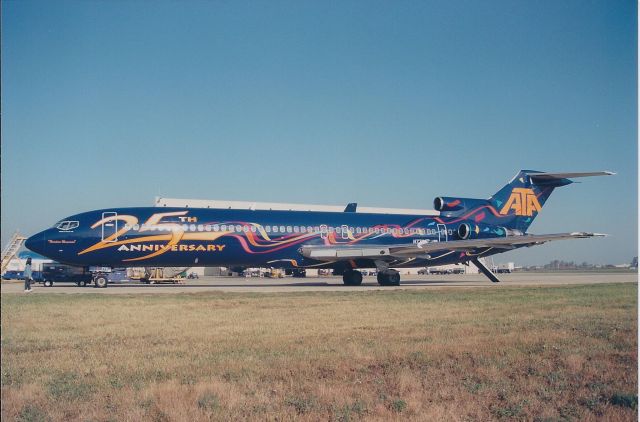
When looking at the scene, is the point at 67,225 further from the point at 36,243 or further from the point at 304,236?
the point at 304,236

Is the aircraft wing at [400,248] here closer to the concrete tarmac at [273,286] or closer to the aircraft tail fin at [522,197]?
the concrete tarmac at [273,286]

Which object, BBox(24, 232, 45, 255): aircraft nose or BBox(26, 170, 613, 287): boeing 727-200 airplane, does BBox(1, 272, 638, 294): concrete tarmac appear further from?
BBox(24, 232, 45, 255): aircraft nose

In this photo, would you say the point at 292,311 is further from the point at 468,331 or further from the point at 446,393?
the point at 446,393

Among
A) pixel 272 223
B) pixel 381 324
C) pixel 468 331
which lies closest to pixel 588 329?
pixel 468 331

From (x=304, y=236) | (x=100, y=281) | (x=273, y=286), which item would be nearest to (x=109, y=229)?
(x=100, y=281)

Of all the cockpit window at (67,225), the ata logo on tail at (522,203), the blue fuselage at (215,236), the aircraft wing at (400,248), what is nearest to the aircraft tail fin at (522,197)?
the ata logo on tail at (522,203)

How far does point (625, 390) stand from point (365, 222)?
97.1 ft

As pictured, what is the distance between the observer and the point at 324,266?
36.4 meters

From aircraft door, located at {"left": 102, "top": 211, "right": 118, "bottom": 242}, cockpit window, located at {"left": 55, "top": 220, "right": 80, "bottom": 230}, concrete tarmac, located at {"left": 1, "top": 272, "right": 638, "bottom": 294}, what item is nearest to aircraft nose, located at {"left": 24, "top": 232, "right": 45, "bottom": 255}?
cockpit window, located at {"left": 55, "top": 220, "right": 80, "bottom": 230}

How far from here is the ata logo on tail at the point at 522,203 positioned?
1658 inches

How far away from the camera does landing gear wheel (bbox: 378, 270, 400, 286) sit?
118 feet

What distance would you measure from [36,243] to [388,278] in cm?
1984

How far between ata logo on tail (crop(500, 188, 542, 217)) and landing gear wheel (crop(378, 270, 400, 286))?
443 inches

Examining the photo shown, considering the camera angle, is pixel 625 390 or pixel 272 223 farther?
pixel 272 223
